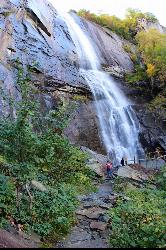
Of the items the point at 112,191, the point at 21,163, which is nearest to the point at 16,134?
the point at 21,163

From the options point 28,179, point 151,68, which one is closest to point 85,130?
point 151,68

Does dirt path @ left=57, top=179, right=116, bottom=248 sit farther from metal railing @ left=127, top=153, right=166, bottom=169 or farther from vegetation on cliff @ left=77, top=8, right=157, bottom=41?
vegetation on cliff @ left=77, top=8, right=157, bottom=41

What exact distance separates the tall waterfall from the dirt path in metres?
10.8

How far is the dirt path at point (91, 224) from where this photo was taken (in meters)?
12.5

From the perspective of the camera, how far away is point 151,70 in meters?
35.0

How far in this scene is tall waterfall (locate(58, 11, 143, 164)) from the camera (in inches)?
1174

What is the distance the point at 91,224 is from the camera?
47.1 feet

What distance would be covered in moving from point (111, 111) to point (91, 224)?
17.9 m

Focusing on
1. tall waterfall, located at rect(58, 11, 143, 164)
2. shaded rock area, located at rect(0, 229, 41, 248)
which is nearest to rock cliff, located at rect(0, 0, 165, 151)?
tall waterfall, located at rect(58, 11, 143, 164)

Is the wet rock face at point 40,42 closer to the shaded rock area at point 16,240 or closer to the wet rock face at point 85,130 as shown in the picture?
the wet rock face at point 85,130

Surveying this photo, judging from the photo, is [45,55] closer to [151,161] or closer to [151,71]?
[151,71]

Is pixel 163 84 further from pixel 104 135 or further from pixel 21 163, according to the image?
pixel 21 163

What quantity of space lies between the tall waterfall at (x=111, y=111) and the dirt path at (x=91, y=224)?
35.6 ft

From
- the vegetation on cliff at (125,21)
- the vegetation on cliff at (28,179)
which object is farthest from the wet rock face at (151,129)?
the vegetation on cliff at (125,21)
